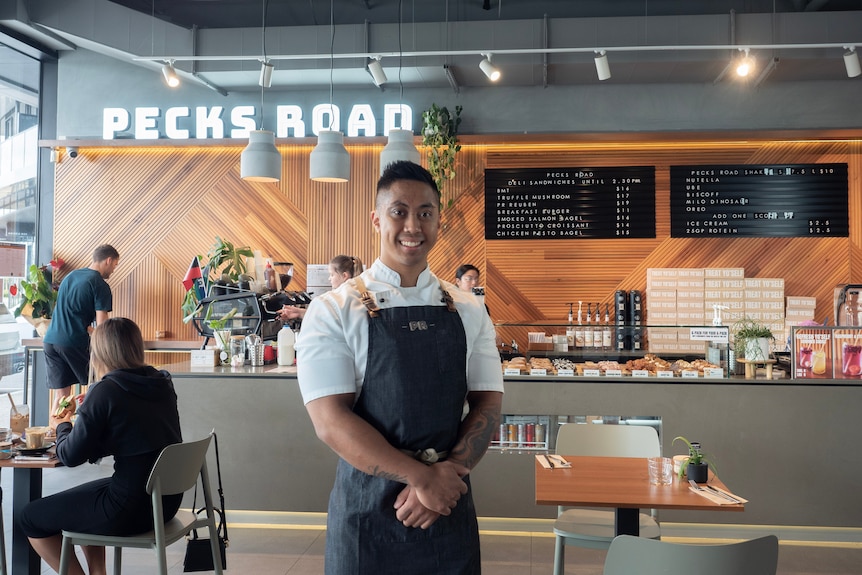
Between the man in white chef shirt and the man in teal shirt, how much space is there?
16.9 ft

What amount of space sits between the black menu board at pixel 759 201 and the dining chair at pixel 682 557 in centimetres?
560

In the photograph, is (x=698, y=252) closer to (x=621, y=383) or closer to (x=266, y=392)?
(x=621, y=383)

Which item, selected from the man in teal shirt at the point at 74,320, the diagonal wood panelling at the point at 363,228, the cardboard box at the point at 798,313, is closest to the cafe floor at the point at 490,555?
the man in teal shirt at the point at 74,320

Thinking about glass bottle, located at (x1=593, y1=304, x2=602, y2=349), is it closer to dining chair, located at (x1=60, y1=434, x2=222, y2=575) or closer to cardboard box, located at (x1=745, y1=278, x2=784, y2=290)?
dining chair, located at (x1=60, y1=434, x2=222, y2=575)

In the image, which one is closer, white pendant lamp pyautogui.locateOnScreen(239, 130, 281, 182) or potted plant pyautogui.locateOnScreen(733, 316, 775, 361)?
potted plant pyautogui.locateOnScreen(733, 316, 775, 361)

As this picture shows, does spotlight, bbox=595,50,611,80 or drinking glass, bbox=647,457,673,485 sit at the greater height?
spotlight, bbox=595,50,611,80

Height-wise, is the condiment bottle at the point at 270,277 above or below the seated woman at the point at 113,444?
above

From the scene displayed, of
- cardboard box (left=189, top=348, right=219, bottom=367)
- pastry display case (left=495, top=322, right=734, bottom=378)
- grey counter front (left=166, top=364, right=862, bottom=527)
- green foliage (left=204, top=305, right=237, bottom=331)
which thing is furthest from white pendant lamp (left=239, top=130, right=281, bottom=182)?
pastry display case (left=495, top=322, right=734, bottom=378)

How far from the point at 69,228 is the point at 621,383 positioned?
19.5 ft

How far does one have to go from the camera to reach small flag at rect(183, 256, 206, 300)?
7.02 m

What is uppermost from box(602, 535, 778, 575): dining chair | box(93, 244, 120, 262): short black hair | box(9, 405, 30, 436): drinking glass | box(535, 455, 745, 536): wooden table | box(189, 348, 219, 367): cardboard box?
box(93, 244, 120, 262): short black hair

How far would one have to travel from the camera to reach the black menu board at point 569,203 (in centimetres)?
718

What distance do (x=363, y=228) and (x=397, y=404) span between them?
5.79 m

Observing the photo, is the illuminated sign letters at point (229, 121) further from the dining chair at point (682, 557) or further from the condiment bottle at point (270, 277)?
the dining chair at point (682, 557)
